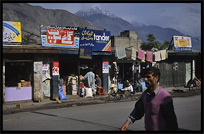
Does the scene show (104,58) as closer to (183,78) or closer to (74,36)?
(74,36)

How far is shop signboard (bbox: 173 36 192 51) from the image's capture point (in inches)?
931

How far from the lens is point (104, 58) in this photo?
18.5 metres

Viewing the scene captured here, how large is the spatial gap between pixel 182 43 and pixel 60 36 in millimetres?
13006

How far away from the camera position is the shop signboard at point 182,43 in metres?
23.7

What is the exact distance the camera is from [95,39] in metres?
17.7

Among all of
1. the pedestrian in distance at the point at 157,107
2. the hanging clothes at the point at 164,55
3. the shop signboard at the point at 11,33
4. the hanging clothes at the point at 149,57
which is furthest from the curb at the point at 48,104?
the pedestrian in distance at the point at 157,107

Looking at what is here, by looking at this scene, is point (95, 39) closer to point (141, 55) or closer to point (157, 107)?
point (141, 55)

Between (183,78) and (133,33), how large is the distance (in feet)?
74.4

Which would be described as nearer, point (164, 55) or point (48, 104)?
point (48, 104)

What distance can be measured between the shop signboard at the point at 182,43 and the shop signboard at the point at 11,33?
14559 mm

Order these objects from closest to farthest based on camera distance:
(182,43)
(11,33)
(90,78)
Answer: (11,33), (90,78), (182,43)

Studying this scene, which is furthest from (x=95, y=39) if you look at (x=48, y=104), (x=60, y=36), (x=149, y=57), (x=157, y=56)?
(x=157, y=56)

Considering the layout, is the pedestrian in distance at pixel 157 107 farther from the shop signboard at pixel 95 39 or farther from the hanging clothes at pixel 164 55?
the hanging clothes at pixel 164 55

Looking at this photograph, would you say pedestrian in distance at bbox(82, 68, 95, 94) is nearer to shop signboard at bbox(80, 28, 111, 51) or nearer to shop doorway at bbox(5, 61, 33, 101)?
shop signboard at bbox(80, 28, 111, 51)
